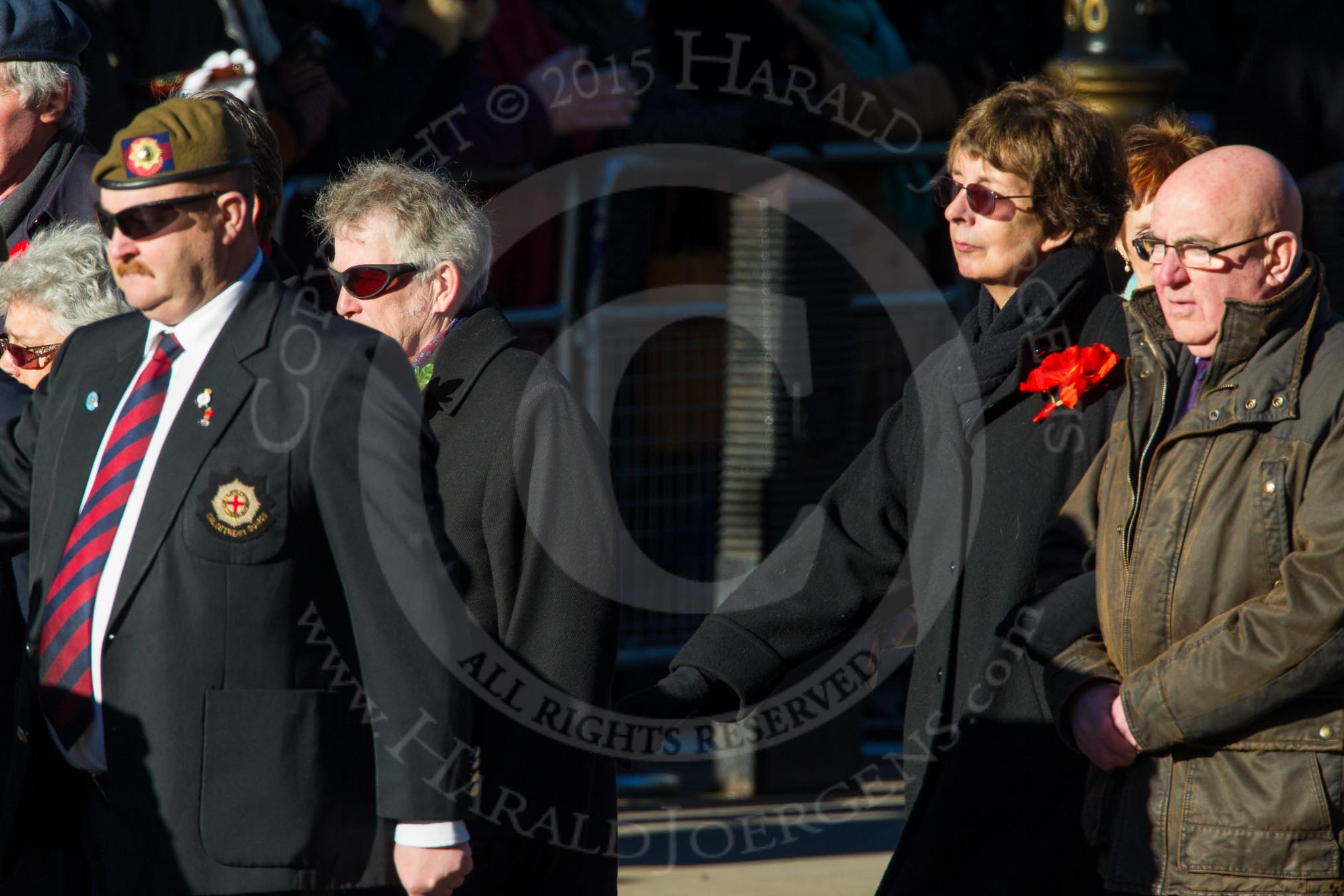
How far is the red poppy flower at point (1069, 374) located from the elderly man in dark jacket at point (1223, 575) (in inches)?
10.5

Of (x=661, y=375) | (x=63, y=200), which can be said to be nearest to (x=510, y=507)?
(x=63, y=200)

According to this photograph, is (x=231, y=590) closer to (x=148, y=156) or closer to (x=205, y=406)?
(x=205, y=406)

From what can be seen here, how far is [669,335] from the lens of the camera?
7.40m

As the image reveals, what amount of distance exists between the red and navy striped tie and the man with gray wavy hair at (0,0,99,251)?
160 cm

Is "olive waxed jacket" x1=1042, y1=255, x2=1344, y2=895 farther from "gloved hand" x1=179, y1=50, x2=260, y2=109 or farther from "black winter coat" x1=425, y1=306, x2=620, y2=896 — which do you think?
"gloved hand" x1=179, y1=50, x2=260, y2=109

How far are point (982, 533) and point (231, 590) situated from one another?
153cm

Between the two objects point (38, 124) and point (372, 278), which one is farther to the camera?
point (38, 124)

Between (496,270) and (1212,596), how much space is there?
4.00 metres

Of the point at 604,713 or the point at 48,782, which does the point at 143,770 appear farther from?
the point at 604,713

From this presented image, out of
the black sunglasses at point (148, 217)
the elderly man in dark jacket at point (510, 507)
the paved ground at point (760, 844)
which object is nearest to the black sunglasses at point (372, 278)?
the elderly man in dark jacket at point (510, 507)

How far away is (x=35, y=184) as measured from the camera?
5.02 m

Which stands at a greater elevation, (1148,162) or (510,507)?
(1148,162)

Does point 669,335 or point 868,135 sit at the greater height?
point 868,135

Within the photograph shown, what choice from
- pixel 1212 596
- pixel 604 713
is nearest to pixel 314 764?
pixel 604 713
